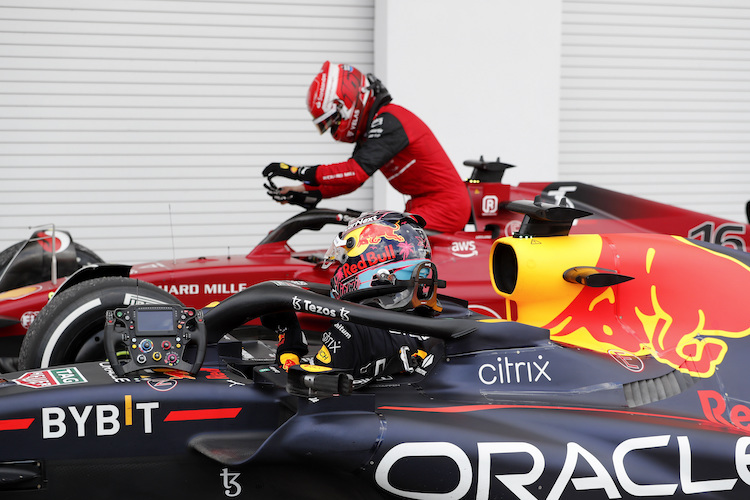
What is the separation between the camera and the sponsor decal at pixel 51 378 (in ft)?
7.47

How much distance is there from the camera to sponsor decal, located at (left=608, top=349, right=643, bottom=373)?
9.02 ft

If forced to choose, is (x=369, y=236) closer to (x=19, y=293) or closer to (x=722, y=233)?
(x=19, y=293)

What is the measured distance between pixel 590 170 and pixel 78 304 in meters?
7.14

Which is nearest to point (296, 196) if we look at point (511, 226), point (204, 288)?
point (204, 288)

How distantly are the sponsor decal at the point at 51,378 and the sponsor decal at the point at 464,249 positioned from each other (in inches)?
98.4

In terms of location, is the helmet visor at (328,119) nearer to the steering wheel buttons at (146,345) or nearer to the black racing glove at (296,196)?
the black racing glove at (296,196)

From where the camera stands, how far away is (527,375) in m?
2.61

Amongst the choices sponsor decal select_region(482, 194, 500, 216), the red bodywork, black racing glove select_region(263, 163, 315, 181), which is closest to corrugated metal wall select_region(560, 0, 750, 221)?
the red bodywork

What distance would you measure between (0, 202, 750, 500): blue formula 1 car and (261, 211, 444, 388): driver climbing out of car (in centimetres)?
9

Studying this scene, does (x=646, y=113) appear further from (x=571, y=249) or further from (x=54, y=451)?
(x=54, y=451)

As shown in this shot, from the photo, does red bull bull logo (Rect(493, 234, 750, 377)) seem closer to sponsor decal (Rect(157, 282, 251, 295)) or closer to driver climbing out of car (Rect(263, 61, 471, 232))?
sponsor decal (Rect(157, 282, 251, 295))

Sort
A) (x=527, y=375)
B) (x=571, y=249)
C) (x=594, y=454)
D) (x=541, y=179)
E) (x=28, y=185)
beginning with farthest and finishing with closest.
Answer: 1. (x=541, y=179)
2. (x=28, y=185)
3. (x=571, y=249)
4. (x=527, y=375)
5. (x=594, y=454)

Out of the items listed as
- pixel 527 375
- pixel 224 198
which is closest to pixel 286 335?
pixel 527 375

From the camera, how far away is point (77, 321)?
322cm
